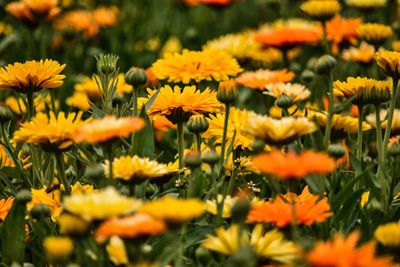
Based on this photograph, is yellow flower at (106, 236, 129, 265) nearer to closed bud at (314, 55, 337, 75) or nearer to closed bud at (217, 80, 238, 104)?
closed bud at (217, 80, 238, 104)

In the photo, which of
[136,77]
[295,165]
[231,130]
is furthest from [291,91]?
[295,165]

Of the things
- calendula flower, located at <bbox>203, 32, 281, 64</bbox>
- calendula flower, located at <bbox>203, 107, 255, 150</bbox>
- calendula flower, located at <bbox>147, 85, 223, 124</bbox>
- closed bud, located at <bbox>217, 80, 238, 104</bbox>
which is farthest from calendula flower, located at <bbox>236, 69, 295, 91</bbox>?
closed bud, located at <bbox>217, 80, 238, 104</bbox>

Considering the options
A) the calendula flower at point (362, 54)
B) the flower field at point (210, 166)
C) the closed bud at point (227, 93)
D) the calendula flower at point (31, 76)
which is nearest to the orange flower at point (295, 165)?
the flower field at point (210, 166)

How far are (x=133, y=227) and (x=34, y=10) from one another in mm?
2346

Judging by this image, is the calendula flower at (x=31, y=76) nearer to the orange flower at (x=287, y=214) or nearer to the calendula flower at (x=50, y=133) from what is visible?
the calendula flower at (x=50, y=133)

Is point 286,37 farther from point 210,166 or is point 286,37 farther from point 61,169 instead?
point 61,169

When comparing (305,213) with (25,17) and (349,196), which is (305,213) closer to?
(349,196)

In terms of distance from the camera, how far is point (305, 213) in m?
1.72

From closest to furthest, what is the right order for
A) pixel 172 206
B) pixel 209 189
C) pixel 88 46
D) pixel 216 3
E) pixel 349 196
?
pixel 172 206
pixel 349 196
pixel 209 189
pixel 216 3
pixel 88 46

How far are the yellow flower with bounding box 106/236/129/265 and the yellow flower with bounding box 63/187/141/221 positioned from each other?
191mm

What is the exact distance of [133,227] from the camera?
1415mm

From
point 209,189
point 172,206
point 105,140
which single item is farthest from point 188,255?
point 172,206

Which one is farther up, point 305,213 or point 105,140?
point 105,140

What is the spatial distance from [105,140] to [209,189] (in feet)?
1.78
